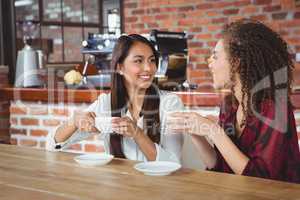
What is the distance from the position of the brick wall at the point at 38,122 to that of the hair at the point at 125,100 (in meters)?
0.65

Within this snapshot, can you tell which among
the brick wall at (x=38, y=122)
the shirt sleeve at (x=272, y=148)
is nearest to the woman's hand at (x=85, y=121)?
the shirt sleeve at (x=272, y=148)

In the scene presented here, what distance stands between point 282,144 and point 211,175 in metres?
0.28

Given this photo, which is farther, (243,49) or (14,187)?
(243,49)

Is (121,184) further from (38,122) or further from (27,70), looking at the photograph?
(27,70)

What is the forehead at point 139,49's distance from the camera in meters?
2.14

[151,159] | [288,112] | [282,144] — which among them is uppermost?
[288,112]

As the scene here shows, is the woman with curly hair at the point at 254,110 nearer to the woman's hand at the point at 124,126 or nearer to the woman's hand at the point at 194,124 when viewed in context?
the woman's hand at the point at 194,124

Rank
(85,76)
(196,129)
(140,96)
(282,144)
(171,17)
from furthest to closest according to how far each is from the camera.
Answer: (171,17) → (85,76) → (140,96) → (196,129) → (282,144)

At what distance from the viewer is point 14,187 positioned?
4.68 ft

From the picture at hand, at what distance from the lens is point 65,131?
2057 mm

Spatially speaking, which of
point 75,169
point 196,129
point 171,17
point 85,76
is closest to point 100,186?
point 75,169

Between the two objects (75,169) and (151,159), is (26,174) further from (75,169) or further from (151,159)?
(151,159)

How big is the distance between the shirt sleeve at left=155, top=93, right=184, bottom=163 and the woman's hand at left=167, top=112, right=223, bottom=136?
0.97 ft

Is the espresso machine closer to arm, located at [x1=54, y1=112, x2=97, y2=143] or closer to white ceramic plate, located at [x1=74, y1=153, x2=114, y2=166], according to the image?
arm, located at [x1=54, y1=112, x2=97, y2=143]
